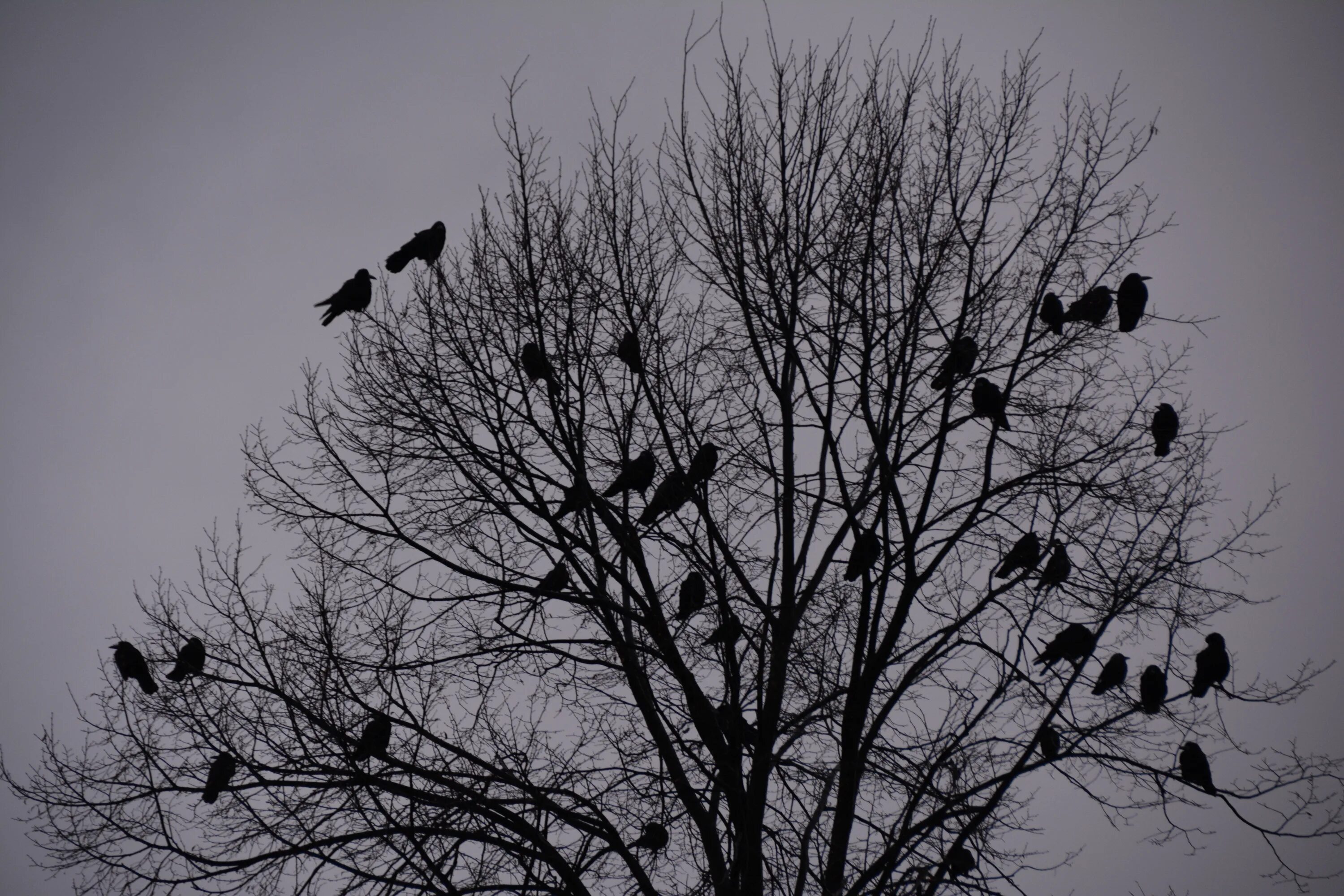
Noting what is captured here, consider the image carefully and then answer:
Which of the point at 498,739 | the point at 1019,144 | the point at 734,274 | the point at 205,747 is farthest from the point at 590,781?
the point at 1019,144

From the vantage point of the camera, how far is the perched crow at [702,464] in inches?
237

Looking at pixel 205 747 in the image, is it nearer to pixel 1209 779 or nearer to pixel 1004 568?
pixel 1004 568

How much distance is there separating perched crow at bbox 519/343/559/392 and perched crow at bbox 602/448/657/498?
693mm

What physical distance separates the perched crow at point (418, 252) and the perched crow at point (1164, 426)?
482 cm

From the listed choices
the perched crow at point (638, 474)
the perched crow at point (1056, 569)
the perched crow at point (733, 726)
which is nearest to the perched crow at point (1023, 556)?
the perched crow at point (1056, 569)

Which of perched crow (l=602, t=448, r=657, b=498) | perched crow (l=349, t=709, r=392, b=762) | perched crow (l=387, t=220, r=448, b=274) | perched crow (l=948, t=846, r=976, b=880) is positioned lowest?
perched crow (l=948, t=846, r=976, b=880)

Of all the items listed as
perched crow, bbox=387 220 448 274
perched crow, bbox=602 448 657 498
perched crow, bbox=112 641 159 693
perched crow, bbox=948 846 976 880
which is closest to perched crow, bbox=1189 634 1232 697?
perched crow, bbox=948 846 976 880

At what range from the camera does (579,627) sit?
654 centimetres

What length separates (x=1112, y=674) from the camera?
19.4ft

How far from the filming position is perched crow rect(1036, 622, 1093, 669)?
5793mm

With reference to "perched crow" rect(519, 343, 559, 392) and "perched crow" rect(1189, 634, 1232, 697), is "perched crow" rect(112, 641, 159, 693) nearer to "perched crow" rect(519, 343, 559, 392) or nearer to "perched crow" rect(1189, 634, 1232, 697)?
"perched crow" rect(519, 343, 559, 392)

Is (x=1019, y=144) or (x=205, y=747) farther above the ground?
(x=1019, y=144)

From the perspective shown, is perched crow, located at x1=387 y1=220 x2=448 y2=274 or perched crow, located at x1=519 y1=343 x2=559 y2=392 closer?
perched crow, located at x1=519 y1=343 x2=559 y2=392

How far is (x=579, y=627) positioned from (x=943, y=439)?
2735 mm
